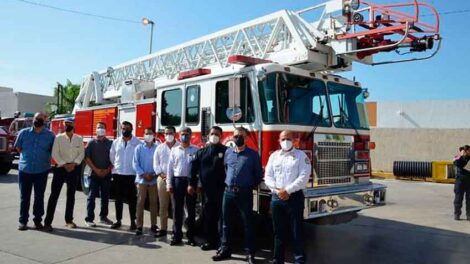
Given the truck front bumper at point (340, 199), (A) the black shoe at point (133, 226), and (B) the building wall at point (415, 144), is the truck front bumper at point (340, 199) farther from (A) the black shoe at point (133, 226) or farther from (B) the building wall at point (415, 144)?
(B) the building wall at point (415, 144)

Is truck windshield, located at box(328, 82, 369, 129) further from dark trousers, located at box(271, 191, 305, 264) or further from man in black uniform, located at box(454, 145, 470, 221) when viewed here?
man in black uniform, located at box(454, 145, 470, 221)

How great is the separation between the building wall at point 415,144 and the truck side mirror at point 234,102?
19.3m

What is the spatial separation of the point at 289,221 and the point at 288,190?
478 mm

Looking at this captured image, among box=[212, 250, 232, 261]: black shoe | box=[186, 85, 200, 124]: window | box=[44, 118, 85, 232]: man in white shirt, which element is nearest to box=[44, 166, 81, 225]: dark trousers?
box=[44, 118, 85, 232]: man in white shirt

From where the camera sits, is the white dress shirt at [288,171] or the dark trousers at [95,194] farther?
the dark trousers at [95,194]

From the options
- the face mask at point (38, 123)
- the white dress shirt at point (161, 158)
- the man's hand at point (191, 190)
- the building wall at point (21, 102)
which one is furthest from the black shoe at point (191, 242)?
the building wall at point (21, 102)

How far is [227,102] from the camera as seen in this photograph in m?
6.37

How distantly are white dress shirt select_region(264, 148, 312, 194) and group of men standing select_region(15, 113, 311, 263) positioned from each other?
0.01 meters

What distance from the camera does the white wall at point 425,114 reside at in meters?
26.9

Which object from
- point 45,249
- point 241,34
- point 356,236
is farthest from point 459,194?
point 45,249

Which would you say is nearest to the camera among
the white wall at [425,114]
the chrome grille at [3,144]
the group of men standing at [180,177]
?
the group of men standing at [180,177]

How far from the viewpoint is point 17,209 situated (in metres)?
8.62

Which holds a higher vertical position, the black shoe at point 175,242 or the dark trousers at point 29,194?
the dark trousers at point 29,194

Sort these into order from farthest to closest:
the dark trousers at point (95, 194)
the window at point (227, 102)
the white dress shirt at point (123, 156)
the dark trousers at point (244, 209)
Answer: the dark trousers at point (95, 194), the white dress shirt at point (123, 156), the window at point (227, 102), the dark trousers at point (244, 209)
